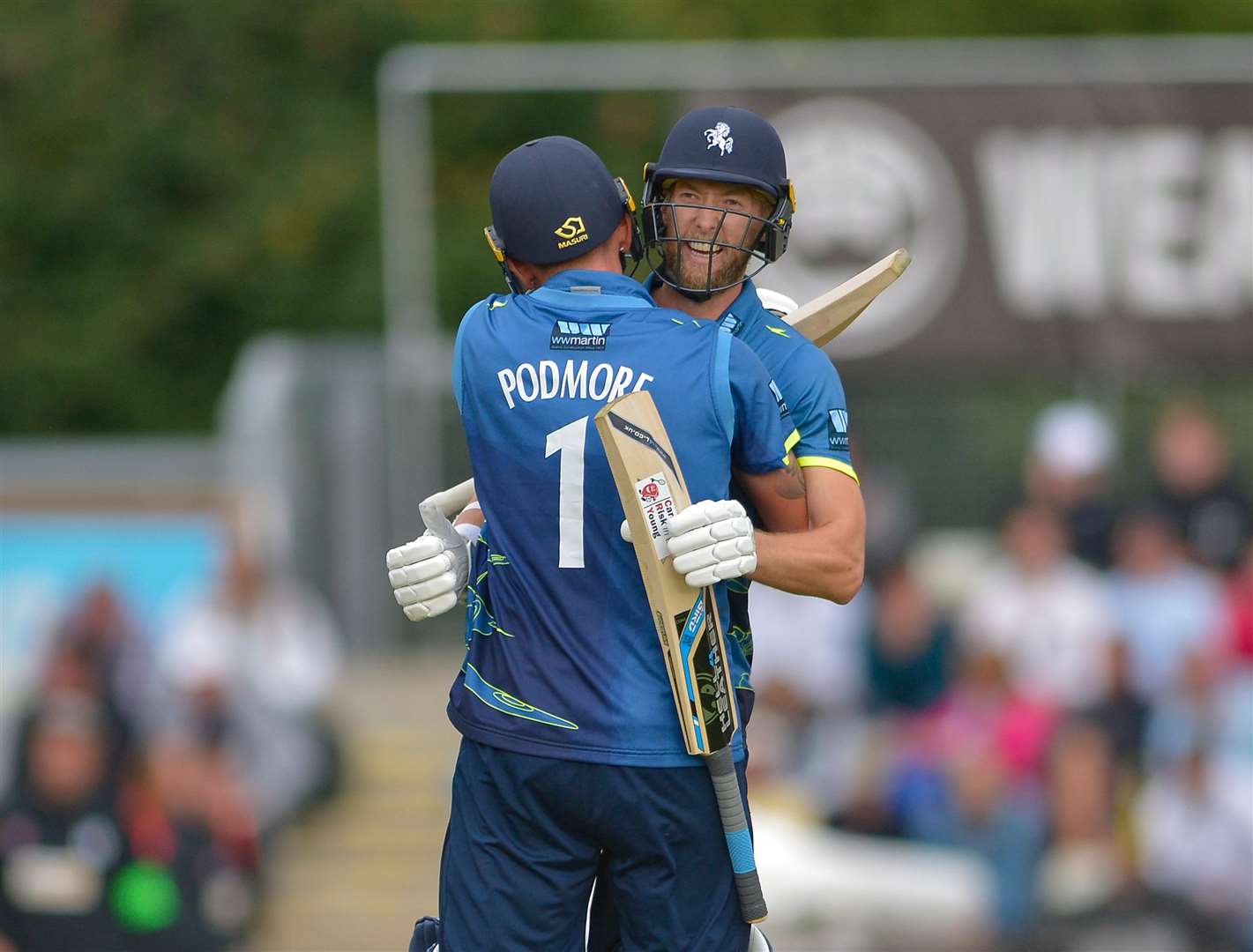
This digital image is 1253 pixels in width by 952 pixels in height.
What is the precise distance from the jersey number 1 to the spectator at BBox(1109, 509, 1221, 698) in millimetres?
5922

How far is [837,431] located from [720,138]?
23.2 inches

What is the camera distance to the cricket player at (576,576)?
333 cm

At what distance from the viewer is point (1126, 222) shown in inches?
393

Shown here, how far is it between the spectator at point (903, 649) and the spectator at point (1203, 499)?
1371 millimetres

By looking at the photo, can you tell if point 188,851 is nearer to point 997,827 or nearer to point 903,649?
point 903,649

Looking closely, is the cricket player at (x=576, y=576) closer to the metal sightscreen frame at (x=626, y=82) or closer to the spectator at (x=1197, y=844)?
the spectator at (x=1197, y=844)

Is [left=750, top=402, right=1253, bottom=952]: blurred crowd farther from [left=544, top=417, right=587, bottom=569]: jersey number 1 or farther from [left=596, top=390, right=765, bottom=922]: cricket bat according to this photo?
[left=544, top=417, right=587, bottom=569]: jersey number 1

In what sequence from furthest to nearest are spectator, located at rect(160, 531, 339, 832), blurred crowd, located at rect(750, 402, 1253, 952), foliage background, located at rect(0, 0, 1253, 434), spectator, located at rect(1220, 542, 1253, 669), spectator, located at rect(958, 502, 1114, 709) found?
1. foliage background, located at rect(0, 0, 1253, 434)
2. spectator, located at rect(160, 531, 339, 832)
3. spectator, located at rect(958, 502, 1114, 709)
4. spectator, located at rect(1220, 542, 1253, 669)
5. blurred crowd, located at rect(750, 402, 1253, 952)

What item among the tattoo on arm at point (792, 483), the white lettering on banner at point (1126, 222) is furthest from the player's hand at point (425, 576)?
the white lettering on banner at point (1126, 222)

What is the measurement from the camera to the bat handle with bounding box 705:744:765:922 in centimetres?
337

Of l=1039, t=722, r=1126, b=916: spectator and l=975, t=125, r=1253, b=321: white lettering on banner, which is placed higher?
l=975, t=125, r=1253, b=321: white lettering on banner

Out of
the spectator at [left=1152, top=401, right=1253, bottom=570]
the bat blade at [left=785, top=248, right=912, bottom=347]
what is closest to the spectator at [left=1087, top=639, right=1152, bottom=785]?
the spectator at [left=1152, top=401, right=1253, bottom=570]

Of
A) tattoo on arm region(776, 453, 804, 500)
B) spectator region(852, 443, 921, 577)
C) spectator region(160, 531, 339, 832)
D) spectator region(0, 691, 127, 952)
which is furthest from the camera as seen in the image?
spectator region(160, 531, 339, 832)

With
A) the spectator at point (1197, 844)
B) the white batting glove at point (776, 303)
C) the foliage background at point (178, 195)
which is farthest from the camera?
the foliage background at point (178, 195)
